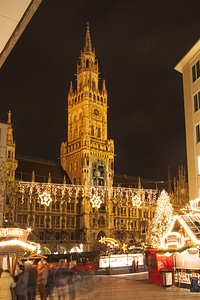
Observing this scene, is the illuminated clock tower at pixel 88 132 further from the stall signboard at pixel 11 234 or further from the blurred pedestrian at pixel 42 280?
the blurred pedestrian at pixel 42 280

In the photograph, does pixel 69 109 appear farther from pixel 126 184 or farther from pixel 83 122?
pixel 126 184

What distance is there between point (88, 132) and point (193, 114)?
188ft

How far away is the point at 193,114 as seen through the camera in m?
24.7

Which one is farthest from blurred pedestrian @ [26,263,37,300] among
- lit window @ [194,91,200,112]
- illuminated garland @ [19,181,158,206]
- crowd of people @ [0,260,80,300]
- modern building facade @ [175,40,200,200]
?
illuminated garland @ [19,181,158,206]

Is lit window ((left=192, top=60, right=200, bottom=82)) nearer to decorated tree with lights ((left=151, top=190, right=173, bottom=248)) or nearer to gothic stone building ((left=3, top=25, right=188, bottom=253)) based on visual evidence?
decorated tree with lights ((left=151, top=190, right=173, bottom=248))

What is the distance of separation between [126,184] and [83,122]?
18.3m

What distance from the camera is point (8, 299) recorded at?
8.80 metres

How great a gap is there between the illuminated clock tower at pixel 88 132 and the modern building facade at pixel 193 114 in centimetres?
5171

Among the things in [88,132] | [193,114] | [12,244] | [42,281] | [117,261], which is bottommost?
[117,261]

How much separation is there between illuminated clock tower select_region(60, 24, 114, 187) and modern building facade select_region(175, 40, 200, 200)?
51.7 metres

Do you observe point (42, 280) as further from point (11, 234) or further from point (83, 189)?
point (83, 189)

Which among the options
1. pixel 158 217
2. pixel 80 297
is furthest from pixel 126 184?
pixel 80 297

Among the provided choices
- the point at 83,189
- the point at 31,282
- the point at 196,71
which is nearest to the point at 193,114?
the point at 196,71

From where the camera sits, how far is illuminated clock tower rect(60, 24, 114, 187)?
78.7 meters
